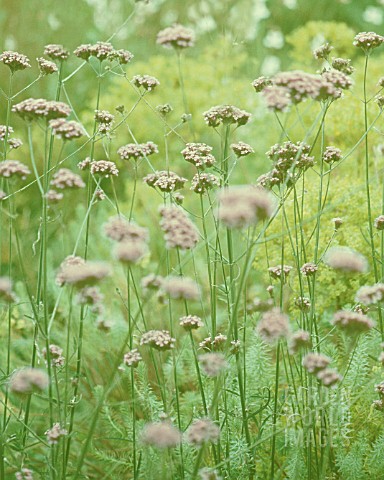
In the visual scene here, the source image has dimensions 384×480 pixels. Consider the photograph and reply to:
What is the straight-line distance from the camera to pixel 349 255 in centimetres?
126

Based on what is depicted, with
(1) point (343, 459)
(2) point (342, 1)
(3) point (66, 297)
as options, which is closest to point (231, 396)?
(1) point (343, 459)

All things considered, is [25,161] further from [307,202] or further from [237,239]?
[307,202]

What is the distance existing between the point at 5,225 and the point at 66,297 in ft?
4.01

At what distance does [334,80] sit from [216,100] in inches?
121

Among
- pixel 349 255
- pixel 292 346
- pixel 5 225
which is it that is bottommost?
pixel 292 346

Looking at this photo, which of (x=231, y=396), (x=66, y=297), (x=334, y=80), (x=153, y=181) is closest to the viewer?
(x=334, y=80)

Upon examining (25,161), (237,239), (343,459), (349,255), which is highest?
(25,161)

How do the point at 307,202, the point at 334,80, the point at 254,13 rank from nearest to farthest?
the point at 334,80 < the point at 307,202 < the point at 254,13

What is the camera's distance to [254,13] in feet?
16.3

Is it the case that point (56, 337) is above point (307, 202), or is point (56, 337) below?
below

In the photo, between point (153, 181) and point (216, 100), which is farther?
point (216, 100)

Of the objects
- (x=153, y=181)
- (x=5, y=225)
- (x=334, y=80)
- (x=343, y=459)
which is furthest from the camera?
(x=5, y=225)

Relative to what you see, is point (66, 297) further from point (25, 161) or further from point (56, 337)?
point (25, 161)

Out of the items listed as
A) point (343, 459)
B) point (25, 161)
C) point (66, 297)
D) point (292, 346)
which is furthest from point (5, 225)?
point (292, 346)
